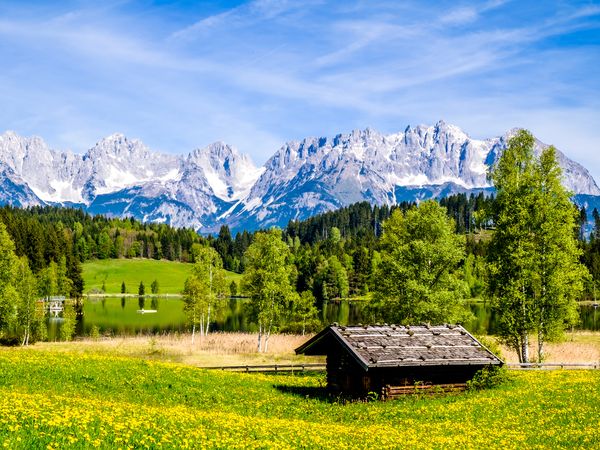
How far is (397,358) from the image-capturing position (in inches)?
1312

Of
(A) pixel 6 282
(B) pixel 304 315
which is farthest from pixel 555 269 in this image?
(A) pixel 6 282

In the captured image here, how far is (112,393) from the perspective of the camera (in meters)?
29.6

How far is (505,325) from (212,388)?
81.5ft

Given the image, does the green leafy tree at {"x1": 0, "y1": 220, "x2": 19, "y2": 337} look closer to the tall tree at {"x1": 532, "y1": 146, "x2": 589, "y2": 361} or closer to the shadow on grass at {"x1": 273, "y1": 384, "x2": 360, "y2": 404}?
the shadow on grass at {"x1": 273, "y1": 384, "x2": 360, "y2": 404}

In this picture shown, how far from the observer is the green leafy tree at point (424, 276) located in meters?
51.4

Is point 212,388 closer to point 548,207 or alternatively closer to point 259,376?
point 259,376

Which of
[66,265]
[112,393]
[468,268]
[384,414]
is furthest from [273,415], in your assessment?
[468,268]

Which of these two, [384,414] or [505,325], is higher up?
[505,325]

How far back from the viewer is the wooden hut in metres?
33.5

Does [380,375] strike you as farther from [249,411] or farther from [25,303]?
[25,303]

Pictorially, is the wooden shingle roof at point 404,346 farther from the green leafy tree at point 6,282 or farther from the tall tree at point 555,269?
the green leafy tree at point 6,282

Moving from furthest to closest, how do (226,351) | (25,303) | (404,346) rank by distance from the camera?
(25,303) < (226,351) < (404,346)

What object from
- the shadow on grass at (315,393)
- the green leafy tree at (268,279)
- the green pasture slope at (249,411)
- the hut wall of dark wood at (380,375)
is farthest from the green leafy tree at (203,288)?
the hut wall of dark wood at (380,375)

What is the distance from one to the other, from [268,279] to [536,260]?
102 feet
